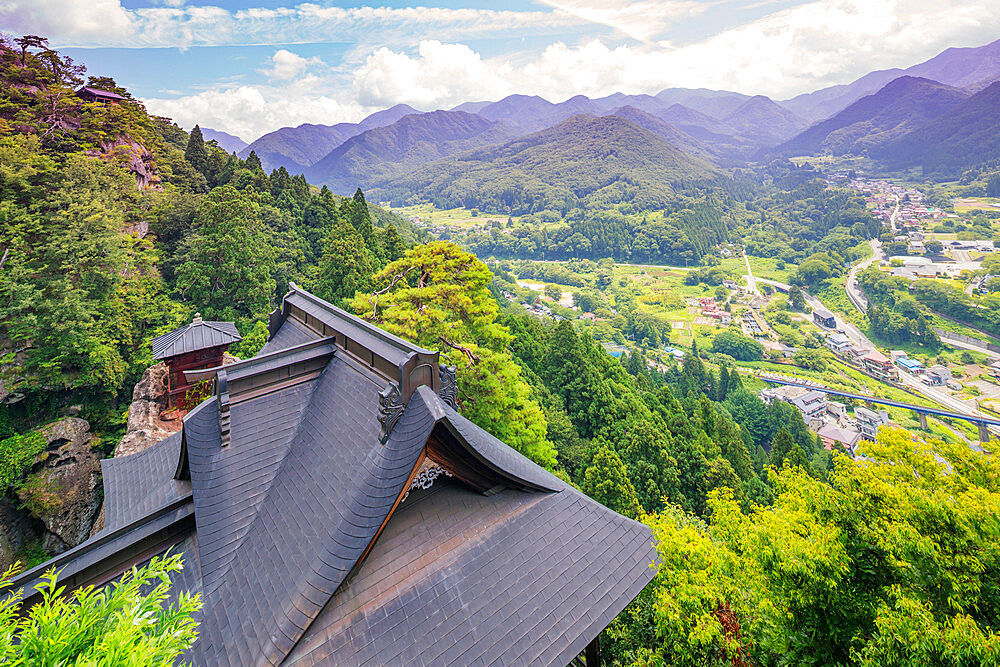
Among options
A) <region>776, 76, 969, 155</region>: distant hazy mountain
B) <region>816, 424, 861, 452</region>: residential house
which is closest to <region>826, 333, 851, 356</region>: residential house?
<region>816, 424, 861, 452</region>: residential house

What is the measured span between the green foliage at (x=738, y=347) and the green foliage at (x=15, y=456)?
6856cm

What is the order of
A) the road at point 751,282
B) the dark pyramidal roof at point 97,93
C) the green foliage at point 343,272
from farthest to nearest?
the road at point 751,282
the dark pyramidal roof at point 97,93
the green foliage at point 343,272

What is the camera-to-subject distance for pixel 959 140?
13262 centimetres

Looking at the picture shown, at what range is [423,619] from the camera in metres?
4.33

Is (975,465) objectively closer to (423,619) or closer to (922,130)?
(423,619)

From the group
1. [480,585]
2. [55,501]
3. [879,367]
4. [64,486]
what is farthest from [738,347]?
[55,501]

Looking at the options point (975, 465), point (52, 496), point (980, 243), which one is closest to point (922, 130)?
point (980, 243)

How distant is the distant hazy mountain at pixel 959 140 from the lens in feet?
409

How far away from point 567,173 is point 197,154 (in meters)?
156

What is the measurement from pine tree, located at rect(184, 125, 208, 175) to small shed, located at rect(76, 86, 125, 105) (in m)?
5.17

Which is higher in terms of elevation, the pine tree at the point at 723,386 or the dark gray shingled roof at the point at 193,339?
the dark gray shingled roof at the point at 193,339

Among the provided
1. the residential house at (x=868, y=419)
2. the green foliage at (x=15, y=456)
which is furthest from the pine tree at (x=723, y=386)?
the green foliage at (x=15, y=456)

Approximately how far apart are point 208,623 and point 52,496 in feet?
41.7

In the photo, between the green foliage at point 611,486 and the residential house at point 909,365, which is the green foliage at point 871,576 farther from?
the residential house at point 909,365
